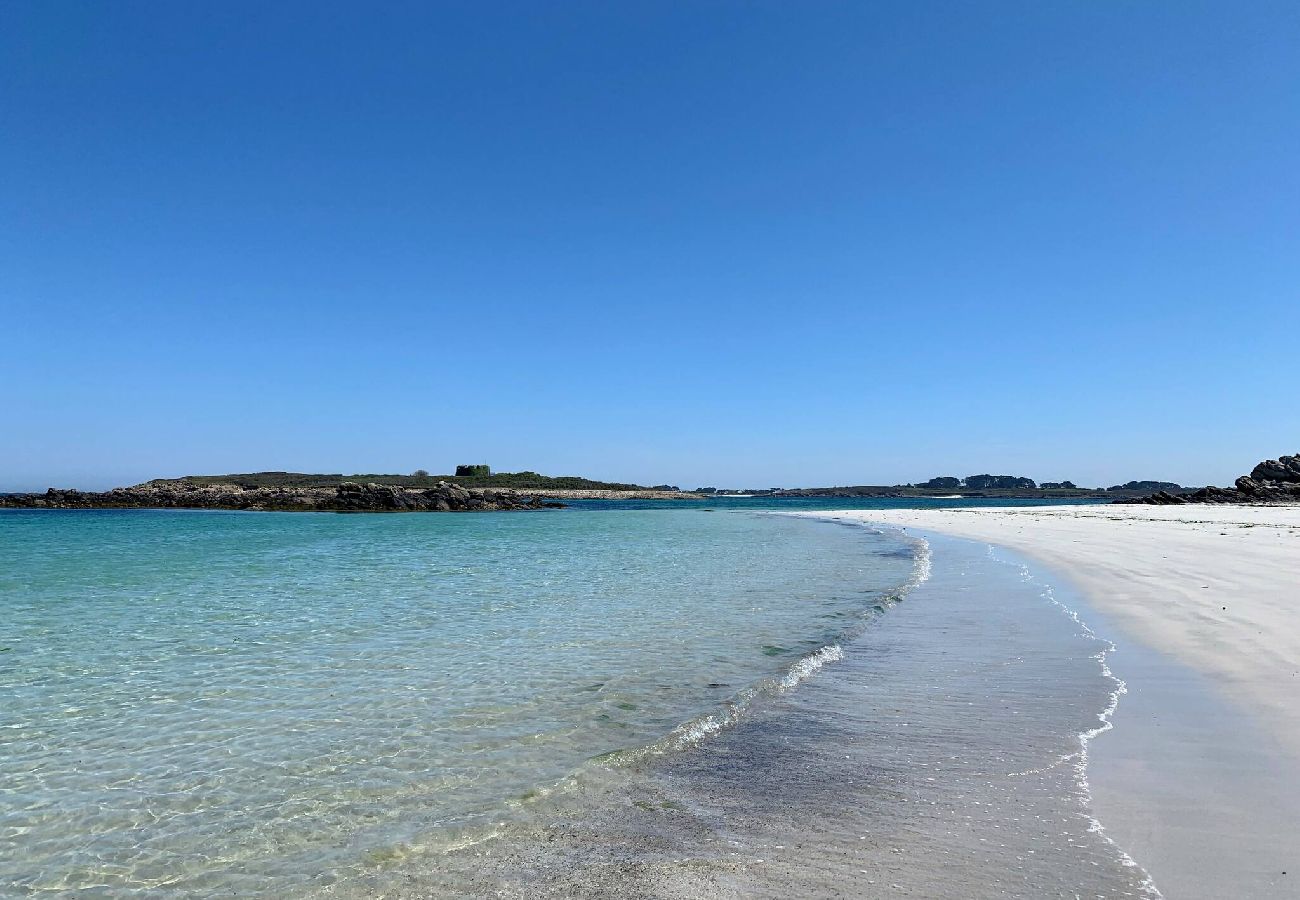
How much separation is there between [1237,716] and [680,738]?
4.58 meters

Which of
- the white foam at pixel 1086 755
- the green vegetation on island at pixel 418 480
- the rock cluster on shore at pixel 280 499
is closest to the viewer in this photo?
the white foam at pixel 1086 755

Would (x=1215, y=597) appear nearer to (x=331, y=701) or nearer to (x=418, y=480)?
(x=331, y=701)

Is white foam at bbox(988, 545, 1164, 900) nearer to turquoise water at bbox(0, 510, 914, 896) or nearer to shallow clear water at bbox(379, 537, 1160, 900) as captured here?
shallow clear water at bbox(379, 537, 1160, 900)

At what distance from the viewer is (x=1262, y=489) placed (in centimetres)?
5691

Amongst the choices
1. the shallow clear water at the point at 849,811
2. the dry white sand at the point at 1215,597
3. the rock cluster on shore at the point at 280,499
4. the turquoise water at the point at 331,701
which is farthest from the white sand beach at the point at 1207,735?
the rock cluster on shore at the point at 280,499

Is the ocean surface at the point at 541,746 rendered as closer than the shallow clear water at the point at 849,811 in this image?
No

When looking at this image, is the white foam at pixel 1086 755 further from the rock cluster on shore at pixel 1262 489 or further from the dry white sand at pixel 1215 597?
the rock cluster on shore at pixel 1262 489

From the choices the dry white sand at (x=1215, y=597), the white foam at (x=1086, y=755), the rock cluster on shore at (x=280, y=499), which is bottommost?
the white foam at (x=1086, y=755)

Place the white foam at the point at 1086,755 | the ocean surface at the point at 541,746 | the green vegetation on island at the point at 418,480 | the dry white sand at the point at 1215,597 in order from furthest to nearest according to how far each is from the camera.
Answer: the green vegetation on island at the point at 418,480 → the dry white sand at the point at 1215,597 → the ocean surface at the point at 541,746 → the white foam at the point at 1086,755

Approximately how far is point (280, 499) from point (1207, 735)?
9271cm

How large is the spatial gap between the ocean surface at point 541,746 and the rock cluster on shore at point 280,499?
6241 cm

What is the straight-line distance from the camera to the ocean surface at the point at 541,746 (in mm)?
4109

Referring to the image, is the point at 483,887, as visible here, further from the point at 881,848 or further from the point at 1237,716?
the point at 1237,716

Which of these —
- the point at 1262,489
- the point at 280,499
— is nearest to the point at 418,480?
the point at 280,499
